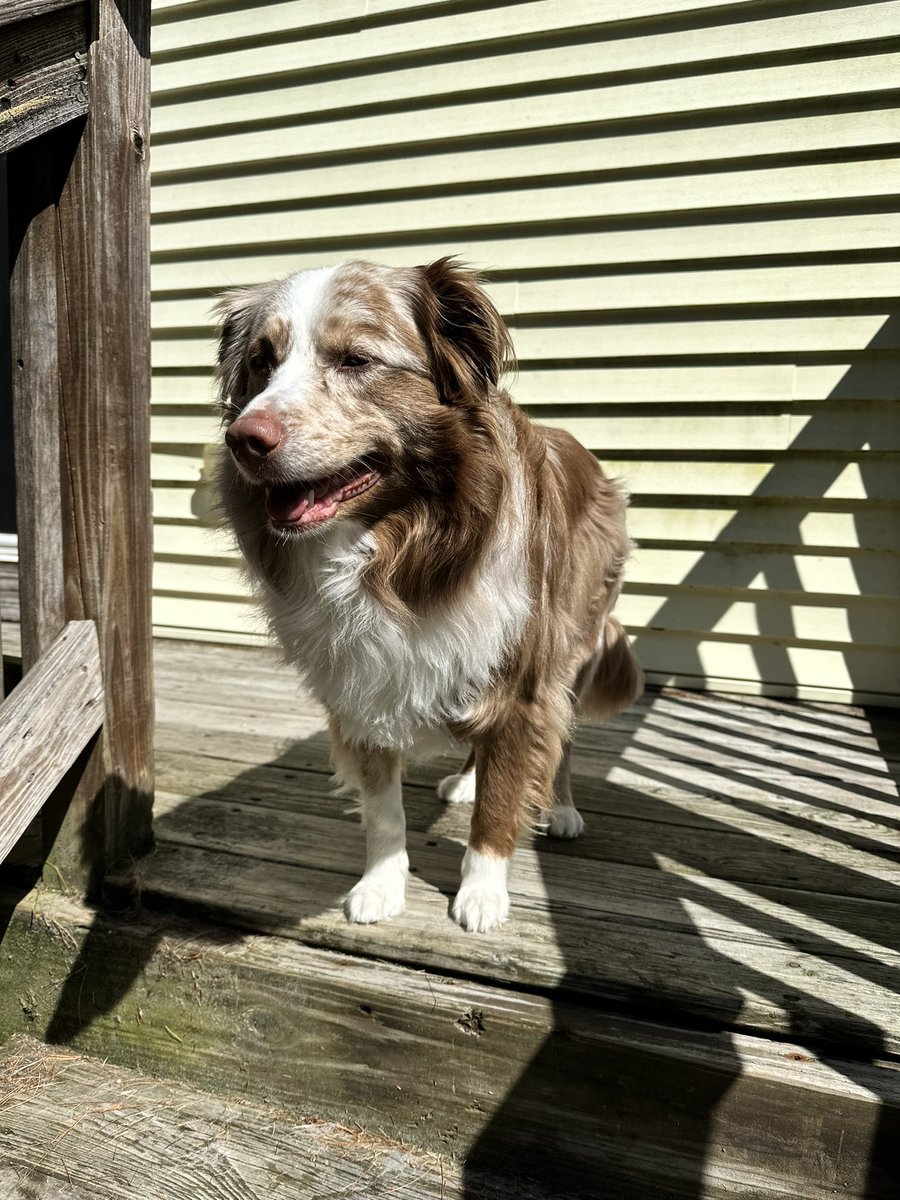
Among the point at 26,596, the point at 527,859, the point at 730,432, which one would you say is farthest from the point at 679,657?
the point at 26,596

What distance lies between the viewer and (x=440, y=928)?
2.12m

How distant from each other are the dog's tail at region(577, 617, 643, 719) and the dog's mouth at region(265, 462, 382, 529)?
1.20m

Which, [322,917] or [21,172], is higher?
[21,172]

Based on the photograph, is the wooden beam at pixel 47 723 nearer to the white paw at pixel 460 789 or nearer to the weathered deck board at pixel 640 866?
the weathered deck board at pixel 640 866

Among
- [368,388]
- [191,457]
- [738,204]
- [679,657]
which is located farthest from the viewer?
[191,457]

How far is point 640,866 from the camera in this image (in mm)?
2395

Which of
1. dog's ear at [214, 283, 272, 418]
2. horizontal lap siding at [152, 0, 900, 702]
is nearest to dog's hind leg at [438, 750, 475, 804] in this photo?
dog's ear at [214, 283, 272, 418]

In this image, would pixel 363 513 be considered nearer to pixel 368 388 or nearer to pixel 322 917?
pixel 368 388

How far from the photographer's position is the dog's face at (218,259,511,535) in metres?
1.93

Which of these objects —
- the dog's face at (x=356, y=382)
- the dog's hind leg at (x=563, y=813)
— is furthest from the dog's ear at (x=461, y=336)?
the dog's hind leg at (x=563, y=813)

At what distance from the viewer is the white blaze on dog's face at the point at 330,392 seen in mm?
1913

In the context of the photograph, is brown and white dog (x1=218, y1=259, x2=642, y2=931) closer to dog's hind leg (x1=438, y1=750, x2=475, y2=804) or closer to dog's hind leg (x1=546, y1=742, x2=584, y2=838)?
dog's hind leg (x1=546, y1=742, x2=584, y2=838)

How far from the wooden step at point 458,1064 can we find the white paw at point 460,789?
0.84 m

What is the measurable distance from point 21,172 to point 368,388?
37.1 inches
